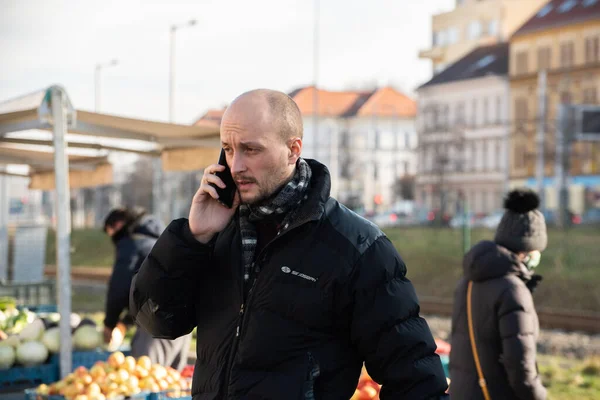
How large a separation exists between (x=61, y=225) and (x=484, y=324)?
312 centimetres

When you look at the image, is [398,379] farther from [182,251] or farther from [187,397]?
[187,397]

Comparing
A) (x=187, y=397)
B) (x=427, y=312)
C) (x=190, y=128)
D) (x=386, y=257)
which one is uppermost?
(x=190, y=128)

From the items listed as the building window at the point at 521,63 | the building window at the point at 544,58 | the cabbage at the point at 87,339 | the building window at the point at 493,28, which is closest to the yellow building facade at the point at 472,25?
the building window at the point at 493,28

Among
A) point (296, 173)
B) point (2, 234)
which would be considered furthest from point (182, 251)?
point (2, 234)

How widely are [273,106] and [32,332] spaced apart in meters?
4.79

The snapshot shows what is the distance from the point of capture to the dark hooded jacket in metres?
7.65

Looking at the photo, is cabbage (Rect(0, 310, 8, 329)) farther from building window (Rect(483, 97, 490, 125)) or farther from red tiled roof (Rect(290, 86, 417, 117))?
red tiled roof (Rect(290, 86, 417, 117))

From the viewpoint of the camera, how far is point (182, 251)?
9.61 ft

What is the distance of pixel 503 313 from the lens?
17.1 ft

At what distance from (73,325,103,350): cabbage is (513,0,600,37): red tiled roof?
173 ft

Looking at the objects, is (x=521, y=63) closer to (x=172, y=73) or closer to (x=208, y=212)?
(x=172, y=73)

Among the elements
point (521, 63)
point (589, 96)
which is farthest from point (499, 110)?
point (589, 96)

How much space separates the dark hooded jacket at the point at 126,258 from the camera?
7.65 metres

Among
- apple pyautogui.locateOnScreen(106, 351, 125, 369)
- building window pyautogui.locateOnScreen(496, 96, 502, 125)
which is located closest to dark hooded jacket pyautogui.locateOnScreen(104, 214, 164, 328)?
apple pyautogui.locateOnScreen(106, 351, 125, 369)
